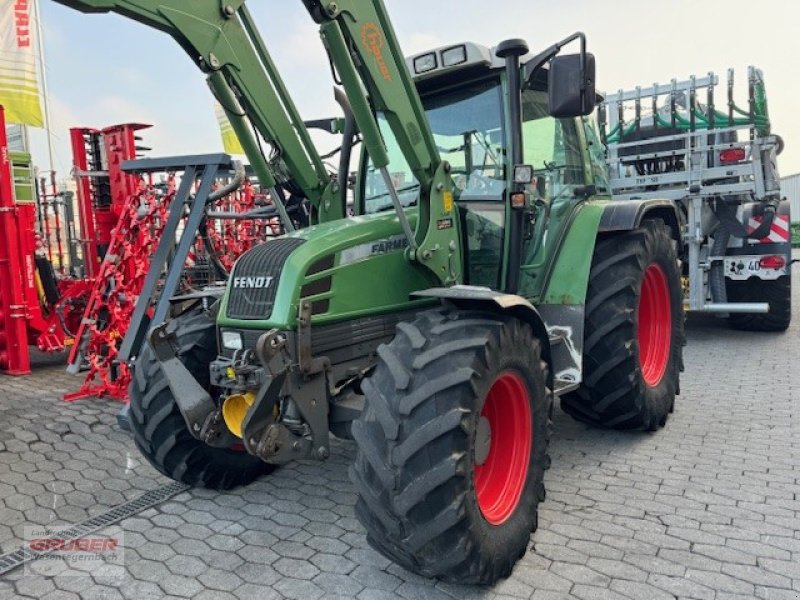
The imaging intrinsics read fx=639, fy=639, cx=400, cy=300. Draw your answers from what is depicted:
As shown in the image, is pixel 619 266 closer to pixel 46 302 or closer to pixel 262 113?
pixel 262 113

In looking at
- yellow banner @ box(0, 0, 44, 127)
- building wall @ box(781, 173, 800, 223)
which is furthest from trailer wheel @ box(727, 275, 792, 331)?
building wall @ box(781, 173, 800, 223)

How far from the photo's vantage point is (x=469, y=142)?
371 cm

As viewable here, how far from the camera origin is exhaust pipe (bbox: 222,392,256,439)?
2.95m

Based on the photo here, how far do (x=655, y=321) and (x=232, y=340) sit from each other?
3.13 meters

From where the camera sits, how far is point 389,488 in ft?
7.75

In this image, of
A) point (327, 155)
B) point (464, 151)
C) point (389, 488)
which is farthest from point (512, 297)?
point (327, 155)

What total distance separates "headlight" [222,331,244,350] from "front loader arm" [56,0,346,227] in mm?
976

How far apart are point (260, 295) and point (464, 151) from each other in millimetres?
1517

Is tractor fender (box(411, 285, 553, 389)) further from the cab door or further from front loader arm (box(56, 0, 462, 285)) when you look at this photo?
the cab door

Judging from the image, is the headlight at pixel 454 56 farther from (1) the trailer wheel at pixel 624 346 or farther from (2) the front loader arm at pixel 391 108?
(1) the trailer wheel at pixel 624 346

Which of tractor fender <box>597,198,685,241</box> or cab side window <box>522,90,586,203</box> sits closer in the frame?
cab side window <box>522,90,586,203</box>

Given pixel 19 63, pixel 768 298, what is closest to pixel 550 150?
pixel 768 298

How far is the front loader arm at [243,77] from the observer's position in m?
2.70

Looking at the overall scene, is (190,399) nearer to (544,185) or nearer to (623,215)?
(544,185)
